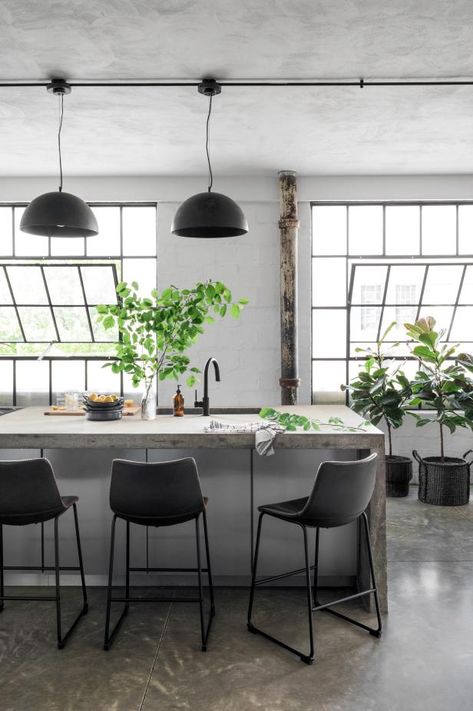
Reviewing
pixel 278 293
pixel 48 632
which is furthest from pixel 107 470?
pixel 278 293

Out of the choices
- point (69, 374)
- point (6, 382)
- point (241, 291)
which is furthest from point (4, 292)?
point (241, 291)

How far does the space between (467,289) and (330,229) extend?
1.51 meters

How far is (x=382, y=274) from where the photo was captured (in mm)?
6352

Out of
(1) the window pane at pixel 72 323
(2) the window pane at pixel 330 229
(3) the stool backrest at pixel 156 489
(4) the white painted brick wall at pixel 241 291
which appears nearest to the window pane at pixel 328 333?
(4) the white painted brick wall at pixel 241 291

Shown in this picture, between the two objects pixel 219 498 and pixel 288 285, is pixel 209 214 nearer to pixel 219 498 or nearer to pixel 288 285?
pixel 219 498

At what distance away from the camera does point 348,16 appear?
308cm

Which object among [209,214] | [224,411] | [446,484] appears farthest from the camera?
[446,484]

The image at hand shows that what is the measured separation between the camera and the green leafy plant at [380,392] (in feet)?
18.7

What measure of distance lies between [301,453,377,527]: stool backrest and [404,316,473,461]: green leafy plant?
2.87 meters

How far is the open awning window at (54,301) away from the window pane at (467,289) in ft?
11.6

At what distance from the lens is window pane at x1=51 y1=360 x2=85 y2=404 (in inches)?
256

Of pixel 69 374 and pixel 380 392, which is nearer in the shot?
pixel 380 392

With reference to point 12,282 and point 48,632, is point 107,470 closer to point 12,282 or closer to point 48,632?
point 48,632

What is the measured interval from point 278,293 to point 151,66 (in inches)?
115
